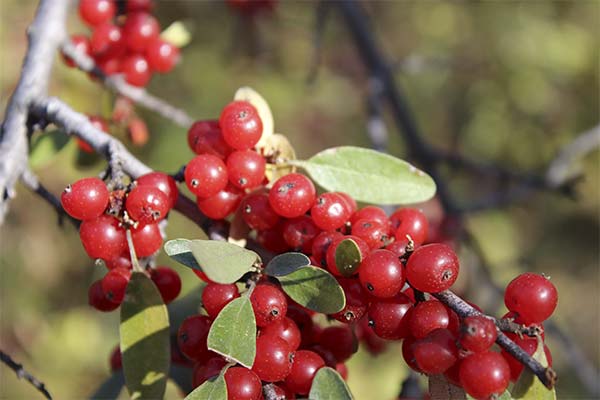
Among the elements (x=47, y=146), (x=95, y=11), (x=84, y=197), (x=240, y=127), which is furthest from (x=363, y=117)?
(x=84, y=197)

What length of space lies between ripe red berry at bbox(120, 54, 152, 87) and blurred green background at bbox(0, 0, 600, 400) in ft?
3.93

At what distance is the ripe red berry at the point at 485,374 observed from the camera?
985mm

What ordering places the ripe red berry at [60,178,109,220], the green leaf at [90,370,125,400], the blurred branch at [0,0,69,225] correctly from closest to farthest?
the ripe red berry at [60,178,109,220] → the blurred branch at [0,0,69,225] → the green leaf at [90,370,125,400]

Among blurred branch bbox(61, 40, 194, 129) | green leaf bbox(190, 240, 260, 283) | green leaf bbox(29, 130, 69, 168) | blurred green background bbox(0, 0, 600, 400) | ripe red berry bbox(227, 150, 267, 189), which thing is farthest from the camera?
blurred green background bbox(0, 0, 600, 400)

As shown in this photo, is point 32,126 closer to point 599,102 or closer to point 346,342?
point 346,342

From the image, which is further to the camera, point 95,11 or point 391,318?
point 95,11

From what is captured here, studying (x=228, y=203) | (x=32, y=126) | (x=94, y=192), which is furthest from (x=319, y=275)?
(x=32, y=126)

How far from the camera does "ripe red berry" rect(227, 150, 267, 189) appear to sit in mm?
1325

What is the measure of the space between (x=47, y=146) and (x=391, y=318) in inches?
44.1

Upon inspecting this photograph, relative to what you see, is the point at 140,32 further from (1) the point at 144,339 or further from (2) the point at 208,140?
(1) the point at 144,339

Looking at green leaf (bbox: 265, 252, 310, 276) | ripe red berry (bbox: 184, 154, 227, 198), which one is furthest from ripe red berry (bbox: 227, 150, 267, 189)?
green leaf (bbox: 265, 252, 310, 276)

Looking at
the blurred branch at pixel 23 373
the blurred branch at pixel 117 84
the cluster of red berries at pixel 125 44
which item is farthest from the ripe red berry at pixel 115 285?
the cluster of red berries at pixel 125 44

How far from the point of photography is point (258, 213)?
130 cm

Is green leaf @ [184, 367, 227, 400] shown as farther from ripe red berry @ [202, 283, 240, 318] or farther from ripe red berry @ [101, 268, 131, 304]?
ripe red berry @ [101, 268, 131, 304]
